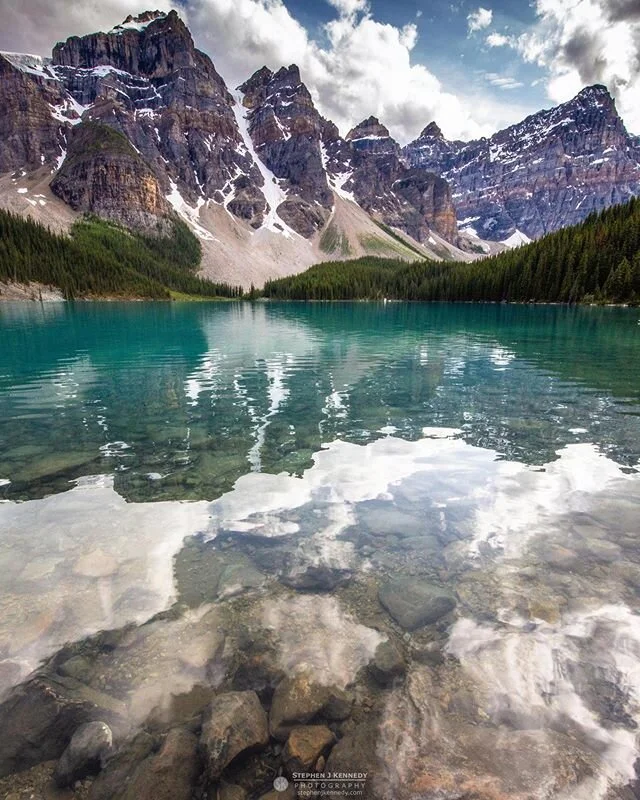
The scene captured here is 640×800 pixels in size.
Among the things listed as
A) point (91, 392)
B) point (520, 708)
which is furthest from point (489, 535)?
point (91, 392)

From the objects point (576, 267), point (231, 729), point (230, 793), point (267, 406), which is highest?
point (576, 267)

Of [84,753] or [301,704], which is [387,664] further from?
[84,753]

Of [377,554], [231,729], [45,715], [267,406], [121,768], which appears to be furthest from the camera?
[267,406]

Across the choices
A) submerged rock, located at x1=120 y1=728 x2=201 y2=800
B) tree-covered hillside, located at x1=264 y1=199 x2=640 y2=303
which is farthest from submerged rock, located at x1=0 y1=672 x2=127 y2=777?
tree-covered hillside, located at x1=264 y1=199 x2=640 y2=303

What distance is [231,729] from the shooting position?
14.9 ft

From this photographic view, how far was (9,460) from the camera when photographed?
42.4ft

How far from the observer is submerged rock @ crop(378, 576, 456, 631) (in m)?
6.41

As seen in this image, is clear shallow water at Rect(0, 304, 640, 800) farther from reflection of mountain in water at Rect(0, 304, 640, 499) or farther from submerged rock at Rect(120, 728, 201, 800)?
submerged rock at Rect(120, 728, 201, 800)

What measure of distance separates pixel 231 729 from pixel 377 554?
13.5ft

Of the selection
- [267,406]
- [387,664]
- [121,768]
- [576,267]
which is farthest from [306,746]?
[576,267]

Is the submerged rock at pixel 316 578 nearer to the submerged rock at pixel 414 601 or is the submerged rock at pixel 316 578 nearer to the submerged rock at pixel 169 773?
the submerged rock at pixel 414 601

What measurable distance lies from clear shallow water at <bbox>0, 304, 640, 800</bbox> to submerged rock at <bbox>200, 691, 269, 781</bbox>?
73cm

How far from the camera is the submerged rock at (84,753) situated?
4.23m

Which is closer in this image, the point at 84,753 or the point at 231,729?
the point at 84,753
